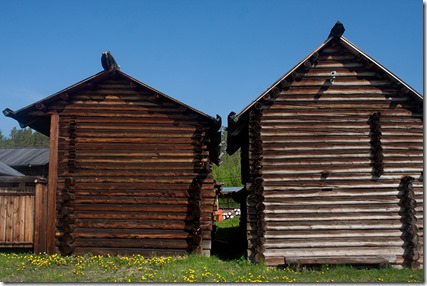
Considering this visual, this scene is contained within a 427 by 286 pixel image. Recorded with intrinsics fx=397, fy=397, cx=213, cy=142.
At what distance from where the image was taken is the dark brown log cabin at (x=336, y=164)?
12539 mm

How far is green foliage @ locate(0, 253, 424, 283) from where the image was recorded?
1043 centimetres

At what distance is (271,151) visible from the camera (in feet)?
42.3

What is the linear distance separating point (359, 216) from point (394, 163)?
2077 mm

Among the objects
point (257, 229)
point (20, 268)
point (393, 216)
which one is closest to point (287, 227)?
point (257, 229)

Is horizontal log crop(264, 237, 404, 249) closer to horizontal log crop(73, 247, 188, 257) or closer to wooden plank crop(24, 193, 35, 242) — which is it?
horizontal log crop(73, 247, 188, 257)

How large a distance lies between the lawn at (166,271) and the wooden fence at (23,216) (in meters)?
0.51

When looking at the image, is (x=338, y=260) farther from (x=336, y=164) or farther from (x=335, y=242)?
(x=336, y=164)

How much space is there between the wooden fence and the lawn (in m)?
0.51

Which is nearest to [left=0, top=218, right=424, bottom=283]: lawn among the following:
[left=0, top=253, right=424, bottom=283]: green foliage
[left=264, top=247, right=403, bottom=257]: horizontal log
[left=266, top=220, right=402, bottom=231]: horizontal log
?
[left=0, top=253, right=424, bottom=283]: green foliage

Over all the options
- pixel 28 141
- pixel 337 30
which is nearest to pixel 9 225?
pixel 337 30

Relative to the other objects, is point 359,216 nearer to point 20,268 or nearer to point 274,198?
point 274,198

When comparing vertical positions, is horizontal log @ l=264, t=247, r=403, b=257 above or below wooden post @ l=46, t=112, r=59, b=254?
below

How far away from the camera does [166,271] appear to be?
35.8 feet

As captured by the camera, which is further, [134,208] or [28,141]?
[28,141]
